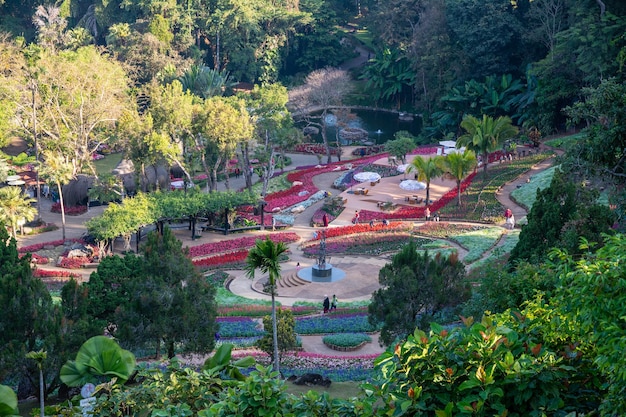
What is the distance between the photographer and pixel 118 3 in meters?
104

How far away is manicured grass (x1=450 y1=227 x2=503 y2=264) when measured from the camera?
43.8 metres

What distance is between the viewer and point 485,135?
57344 millimetres

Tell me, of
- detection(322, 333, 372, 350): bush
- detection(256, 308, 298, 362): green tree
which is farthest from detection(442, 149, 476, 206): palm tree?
detection(256, 308, 298, 362): green tree

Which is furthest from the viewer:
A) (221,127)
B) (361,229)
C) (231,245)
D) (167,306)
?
(221,127)

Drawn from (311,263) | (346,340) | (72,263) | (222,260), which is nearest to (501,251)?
(311,263)

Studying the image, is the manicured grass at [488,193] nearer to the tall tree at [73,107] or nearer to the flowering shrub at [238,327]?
the flowering shrub at [238,327]

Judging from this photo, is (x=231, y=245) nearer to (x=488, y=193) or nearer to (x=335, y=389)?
(x=488, y=193)

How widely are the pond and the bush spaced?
5527 cm

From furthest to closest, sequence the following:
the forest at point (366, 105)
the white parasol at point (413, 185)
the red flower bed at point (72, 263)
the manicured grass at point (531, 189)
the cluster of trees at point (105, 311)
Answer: the white parasol at point (413, 185)
the manicured grass at point (531, 189)
the red flower bed at point (72, 263)
the cluster of trees at point (105, 311)
the forest at point (366, 105)

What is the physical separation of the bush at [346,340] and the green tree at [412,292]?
11.7 ft

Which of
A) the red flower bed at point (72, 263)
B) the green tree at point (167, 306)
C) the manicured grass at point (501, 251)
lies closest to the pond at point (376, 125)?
the manicured grass at point (501, 251)

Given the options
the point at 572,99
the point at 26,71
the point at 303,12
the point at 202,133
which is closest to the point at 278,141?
the point at 202,133

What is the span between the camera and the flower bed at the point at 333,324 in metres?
34.3

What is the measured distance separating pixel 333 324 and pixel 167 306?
9221mm
